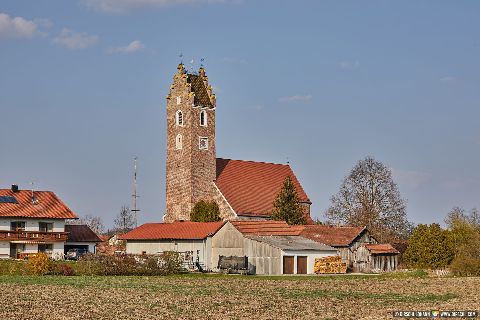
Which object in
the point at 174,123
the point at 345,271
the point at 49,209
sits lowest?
the point at 345,271

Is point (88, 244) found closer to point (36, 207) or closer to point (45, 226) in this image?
point (45, 226)

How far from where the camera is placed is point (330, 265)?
7019 centimetres

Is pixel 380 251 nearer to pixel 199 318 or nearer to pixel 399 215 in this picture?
pixel 399 215

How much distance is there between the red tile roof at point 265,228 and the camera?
7431cm

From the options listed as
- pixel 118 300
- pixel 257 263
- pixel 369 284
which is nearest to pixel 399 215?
pixel 257 263

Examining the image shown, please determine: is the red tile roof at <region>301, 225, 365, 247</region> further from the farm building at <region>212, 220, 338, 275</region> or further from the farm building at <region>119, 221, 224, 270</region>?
the farm building at <region>119, 221, 224, 270</region>

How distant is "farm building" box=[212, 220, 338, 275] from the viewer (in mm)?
67938

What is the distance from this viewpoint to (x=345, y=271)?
71.1 m

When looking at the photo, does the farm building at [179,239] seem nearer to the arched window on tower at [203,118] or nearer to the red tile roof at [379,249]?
the red tile roof at [379,249]

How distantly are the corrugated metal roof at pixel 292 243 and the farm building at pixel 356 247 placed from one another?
2.21 metres

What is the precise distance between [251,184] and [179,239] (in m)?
22.0

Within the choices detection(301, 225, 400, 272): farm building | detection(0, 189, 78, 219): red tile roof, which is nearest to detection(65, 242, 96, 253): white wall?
detection(0, 189, 78, 219): red tile roof

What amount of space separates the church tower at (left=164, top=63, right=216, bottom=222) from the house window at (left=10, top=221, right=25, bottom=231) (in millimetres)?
17797

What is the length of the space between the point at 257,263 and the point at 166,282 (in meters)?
19.8
